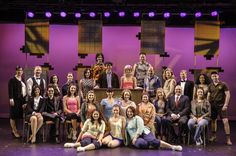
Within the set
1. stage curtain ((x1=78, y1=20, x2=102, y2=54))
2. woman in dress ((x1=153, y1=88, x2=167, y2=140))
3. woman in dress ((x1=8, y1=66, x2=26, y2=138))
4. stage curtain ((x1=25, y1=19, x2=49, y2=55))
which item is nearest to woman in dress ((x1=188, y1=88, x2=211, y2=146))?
woman in dress ((x1=153, y1=88, x2=167, y2=140))

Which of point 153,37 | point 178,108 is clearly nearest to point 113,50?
point 153,37

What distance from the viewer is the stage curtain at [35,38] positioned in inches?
417

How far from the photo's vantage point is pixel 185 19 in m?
11.7

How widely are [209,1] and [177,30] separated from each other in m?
1.68

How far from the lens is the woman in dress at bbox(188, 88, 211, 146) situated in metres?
8.45

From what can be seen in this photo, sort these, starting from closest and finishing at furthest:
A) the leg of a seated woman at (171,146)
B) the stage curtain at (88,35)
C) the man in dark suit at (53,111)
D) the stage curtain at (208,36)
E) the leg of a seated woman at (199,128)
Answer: the leg of a seated woman at (171,146) → the leg of a seated woman at (199,128) → the man in dark suit at (53,111) → the stage curtain at (208,36) → the stage curtain at (88,35)

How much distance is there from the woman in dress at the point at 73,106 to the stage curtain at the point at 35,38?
219 centimetres

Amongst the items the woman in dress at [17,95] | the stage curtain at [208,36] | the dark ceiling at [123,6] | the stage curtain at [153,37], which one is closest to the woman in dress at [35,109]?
the woman in dress at [17,95]

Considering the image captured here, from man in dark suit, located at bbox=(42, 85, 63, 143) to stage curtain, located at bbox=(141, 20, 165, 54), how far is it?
2756 millimetres

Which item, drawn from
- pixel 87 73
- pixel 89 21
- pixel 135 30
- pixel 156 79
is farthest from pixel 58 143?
pixel 135 30

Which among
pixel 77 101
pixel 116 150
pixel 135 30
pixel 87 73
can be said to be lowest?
pixel 116 150

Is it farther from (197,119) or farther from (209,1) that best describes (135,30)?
(197,119)

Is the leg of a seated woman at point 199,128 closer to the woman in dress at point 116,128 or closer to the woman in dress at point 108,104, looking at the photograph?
the woman in dress at point 116,128

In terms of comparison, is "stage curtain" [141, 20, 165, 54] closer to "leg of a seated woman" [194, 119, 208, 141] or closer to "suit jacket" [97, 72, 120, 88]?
"suit jacket" [97, 72, 120, 88]
